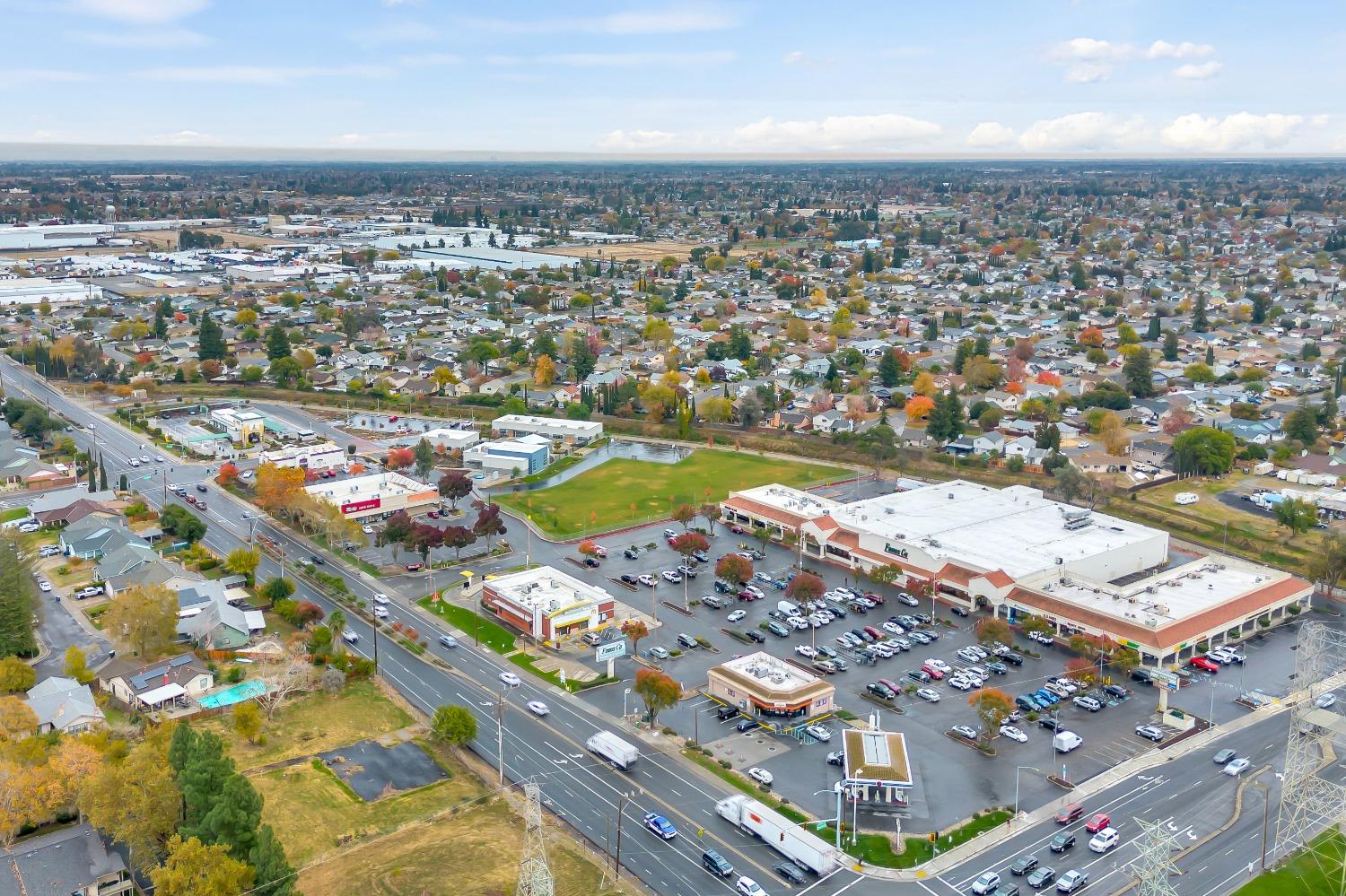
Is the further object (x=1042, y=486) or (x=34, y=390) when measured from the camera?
(x=34, y=390)

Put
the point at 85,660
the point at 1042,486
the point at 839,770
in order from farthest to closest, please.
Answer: the point at 1042,486 < the point at 85,660 < the point at 839,770

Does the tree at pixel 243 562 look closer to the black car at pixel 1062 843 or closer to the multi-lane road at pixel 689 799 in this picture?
the multi-lane road at pixel 689 799

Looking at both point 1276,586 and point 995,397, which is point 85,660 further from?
point 995,397

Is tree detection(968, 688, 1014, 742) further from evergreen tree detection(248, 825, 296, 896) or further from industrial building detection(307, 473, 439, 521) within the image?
industrial building detection(307, 473, 439, 521)

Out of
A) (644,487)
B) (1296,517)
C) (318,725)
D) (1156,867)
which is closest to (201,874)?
(318,725)

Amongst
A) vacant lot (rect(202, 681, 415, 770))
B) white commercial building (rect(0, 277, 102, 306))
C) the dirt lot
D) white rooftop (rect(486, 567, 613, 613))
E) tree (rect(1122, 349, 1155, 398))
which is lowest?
vacant lot (rect(202, 681, 415, 770))

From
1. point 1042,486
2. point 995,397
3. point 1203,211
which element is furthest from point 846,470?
point 1203,211

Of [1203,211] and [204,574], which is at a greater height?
[1203,211]

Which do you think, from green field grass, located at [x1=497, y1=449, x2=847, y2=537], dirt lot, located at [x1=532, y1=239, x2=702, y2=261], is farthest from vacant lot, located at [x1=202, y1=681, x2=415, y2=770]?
dirt lot, located at [x1=532, y1=239, x2=702, y2=261]
